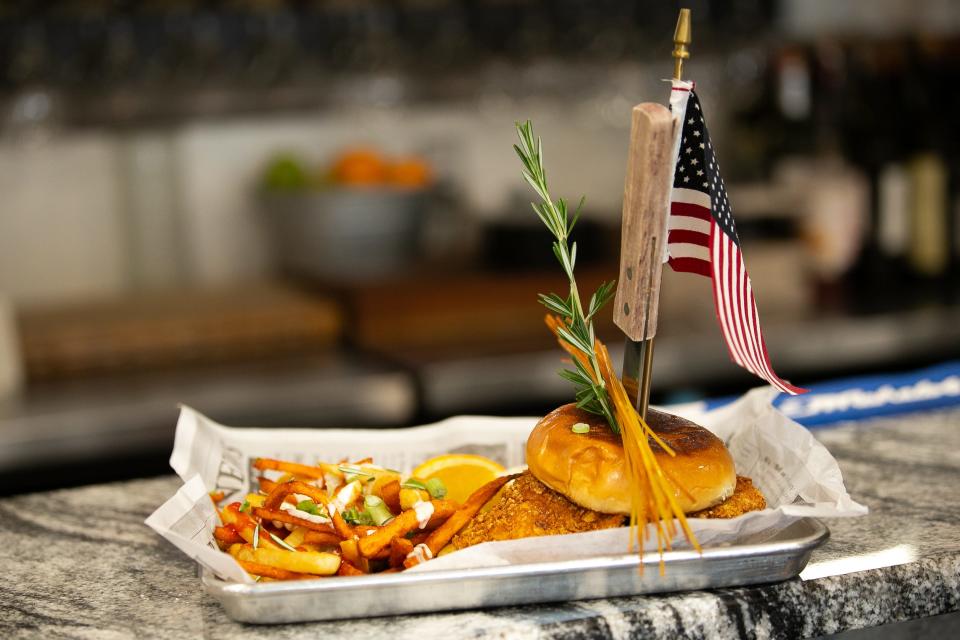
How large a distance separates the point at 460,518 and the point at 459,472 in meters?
0.18

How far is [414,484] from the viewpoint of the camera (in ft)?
3.71

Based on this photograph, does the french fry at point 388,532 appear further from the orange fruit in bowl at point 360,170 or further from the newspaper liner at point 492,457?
the orange fruit in bowl at point 360,170

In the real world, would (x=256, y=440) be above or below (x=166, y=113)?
below

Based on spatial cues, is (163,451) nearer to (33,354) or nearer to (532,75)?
(33,354)

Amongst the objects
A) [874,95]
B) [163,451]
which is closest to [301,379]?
[163,451]

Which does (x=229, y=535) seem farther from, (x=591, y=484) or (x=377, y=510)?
(x=591, y=484)

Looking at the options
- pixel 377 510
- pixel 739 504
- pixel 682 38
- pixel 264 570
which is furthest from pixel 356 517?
pixel 682 38

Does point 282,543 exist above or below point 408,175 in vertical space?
below

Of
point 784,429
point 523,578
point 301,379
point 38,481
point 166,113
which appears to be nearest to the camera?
point 523,578

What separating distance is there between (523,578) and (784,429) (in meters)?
0.37

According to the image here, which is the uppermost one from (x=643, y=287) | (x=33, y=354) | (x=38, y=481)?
(x=643, y=287)

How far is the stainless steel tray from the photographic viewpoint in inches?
37.9

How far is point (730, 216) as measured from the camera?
3.46ft

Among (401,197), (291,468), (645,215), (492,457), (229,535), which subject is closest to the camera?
(645,215)
